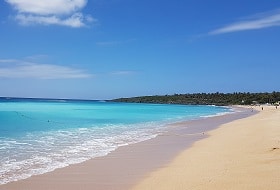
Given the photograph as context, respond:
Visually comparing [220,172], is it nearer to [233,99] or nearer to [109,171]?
[109,171]

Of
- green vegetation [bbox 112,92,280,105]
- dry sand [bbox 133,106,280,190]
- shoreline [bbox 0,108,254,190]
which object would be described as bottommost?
shoreline [bbox 0,108,254,190]

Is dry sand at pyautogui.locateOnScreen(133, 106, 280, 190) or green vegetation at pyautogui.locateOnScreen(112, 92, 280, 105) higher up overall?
green vegetation at pyautogui.locateOnScreen(112, 92, 280, 105)

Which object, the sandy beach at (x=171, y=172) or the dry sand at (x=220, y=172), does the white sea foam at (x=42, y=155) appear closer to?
the sandy beach at (x=171, y=172)

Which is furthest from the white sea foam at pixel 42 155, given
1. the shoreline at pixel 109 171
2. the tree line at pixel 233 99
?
the tree line at pixel 233 99

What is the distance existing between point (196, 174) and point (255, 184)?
1880 mm

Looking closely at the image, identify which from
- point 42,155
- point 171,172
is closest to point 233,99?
point 42,155

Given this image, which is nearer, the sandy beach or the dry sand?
the dry sand

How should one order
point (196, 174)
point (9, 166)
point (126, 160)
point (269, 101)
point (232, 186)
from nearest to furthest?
point (232, 186) → point (196, 174) → point (9, 166) → point (126, 160) → point (269, 101)

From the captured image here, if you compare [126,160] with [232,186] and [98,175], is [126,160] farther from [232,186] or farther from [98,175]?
[232,186]

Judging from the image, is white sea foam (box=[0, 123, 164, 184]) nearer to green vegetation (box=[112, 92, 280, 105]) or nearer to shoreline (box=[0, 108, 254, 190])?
shoreline (box=[0, 108, 254, 190])

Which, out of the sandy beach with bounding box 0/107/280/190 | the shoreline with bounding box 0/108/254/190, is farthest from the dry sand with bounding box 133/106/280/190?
the shoreline with bounding box 0/108/254/190

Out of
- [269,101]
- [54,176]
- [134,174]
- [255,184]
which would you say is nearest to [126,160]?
[134,174]

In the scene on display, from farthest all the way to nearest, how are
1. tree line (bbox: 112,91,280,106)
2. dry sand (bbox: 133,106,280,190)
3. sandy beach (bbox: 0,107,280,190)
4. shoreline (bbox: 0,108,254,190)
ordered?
1. tree line (bbox: 112,91,280,106)
2. shoreline (bbox: 0,108,254,190)
3. sandy beach (bbox: 0,107,280,190)
4. dry sand (bbox: 133,106,280,190)

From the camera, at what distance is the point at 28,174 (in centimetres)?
1030
